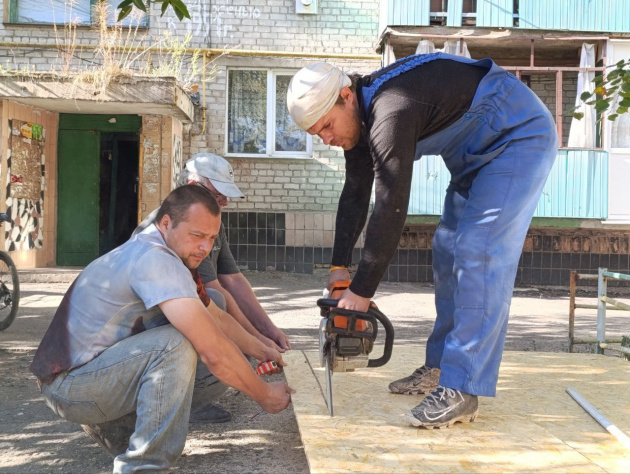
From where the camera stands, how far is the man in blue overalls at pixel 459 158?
2736 mm

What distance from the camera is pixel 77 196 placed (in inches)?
487

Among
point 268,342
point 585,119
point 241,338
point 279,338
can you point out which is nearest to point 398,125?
point 241,338

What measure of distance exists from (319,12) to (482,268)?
10.7 meters

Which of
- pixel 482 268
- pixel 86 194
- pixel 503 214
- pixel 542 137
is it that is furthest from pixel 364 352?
pixel 86 194

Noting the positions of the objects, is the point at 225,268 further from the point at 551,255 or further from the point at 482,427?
the point at 551,255

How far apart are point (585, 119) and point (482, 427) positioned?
10246mm

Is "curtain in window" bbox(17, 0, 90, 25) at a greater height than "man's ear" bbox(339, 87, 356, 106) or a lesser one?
greater

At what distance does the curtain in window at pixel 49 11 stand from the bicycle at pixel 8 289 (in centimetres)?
661

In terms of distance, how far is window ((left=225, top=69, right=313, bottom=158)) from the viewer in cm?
1282

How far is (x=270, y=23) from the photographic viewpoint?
12.7 meters

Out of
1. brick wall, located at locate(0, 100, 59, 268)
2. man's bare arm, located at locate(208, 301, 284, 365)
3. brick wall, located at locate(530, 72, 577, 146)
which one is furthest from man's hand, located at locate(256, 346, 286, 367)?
brick wall, located at locate(530, 72, 577, 146)

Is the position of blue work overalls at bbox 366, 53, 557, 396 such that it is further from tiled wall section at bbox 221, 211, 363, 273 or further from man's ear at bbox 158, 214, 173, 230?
tiled wall section at bbox 221, 211, 363, 273

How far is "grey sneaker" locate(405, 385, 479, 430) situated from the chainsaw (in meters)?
0.28

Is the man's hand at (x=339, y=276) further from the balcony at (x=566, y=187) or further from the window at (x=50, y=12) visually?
the window at (x=50, y=12)
